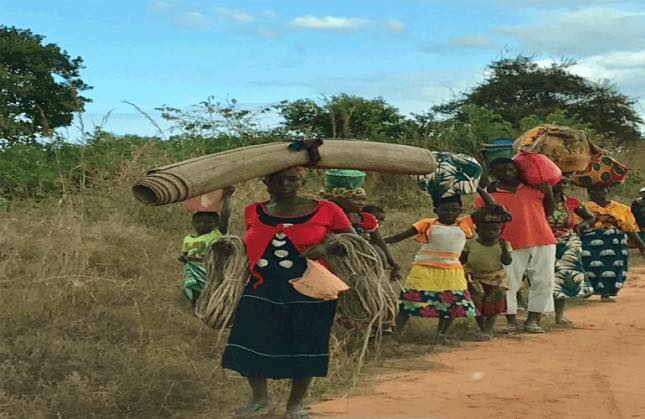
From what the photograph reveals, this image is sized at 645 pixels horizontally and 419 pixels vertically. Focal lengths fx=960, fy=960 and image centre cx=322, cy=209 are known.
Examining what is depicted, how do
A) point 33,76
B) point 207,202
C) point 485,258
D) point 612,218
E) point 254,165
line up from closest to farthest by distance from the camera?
point 254,165, point 207,202, point 485,258, point 612,218, point 33,76

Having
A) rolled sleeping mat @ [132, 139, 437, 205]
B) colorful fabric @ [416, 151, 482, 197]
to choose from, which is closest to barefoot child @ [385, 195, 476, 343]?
colorful fabric @ [416, 151, 482, 197]

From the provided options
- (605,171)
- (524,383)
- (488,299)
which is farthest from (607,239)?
(524,383)

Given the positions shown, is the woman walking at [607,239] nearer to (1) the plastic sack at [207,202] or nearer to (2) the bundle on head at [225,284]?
(1) the plastic sack at [207,202]

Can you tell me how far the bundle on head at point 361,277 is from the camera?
4781mm

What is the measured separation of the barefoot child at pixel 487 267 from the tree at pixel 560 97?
875 inches

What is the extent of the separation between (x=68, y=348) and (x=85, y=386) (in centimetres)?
59

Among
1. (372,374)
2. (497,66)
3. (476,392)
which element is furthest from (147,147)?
(497,66)

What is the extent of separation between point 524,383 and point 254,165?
2541 millimetres

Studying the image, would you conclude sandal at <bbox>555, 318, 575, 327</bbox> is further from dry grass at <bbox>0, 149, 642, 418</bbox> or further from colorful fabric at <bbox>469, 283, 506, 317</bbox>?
colorful fabric at <bbox>469, 283, 506, 317</bbox>

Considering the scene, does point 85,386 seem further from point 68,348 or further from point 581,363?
point 581,363

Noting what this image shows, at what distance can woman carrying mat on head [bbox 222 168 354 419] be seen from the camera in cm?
470

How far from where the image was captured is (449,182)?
6.91 m

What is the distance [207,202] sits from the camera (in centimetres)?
684

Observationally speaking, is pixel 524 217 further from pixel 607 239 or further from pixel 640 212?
pixel 640 212
